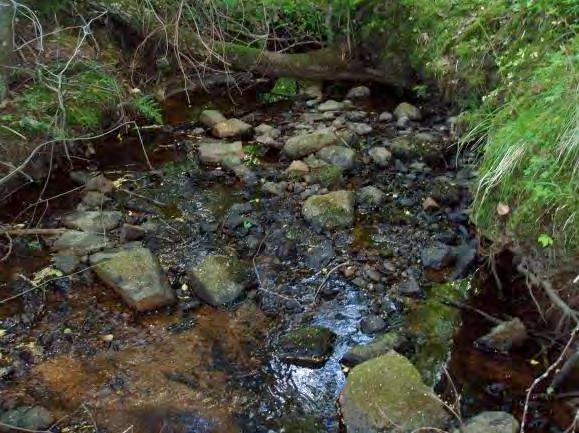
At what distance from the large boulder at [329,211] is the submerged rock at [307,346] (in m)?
1.11

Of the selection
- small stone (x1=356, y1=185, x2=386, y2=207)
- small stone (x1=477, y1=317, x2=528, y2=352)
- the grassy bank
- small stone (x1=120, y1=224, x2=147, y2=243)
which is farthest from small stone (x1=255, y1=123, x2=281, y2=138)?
small stone (x1=477, y1=317, x2=528, y2=352)

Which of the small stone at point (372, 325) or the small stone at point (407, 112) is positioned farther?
the small stone at point (407, 112)

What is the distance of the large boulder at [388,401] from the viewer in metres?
2.61

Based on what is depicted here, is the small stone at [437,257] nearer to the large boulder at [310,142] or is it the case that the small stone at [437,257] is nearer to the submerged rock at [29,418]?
the large boulder at [310,142]

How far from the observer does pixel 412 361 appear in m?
3.10

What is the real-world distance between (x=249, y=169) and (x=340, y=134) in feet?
3.28

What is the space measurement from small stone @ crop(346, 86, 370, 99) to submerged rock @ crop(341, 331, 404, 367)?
3844 mm

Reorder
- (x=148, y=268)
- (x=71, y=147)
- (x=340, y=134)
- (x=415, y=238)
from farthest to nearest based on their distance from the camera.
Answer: (x=340, y=134)
(x=71, y=147)
(x=415, y=238)
(x=148, y=268)

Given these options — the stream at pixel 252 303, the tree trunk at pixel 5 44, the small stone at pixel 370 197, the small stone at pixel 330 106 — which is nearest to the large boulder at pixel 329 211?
the stream at pixel 252 303

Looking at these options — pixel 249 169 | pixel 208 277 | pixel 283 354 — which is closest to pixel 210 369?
pixel 283 354

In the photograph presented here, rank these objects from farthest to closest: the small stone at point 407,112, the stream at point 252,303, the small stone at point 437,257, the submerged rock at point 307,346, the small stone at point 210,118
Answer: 1. the small stone at point 210,118
2. the small stone at point 407,112
3. the small stone at point 437,257
4. the submerged rock at point 307,346
5. the stream at point 252,303

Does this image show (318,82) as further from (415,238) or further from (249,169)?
(415,238)

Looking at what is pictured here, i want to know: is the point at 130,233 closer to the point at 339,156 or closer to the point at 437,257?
the point at 339,156

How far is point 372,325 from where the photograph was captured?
3.33m
